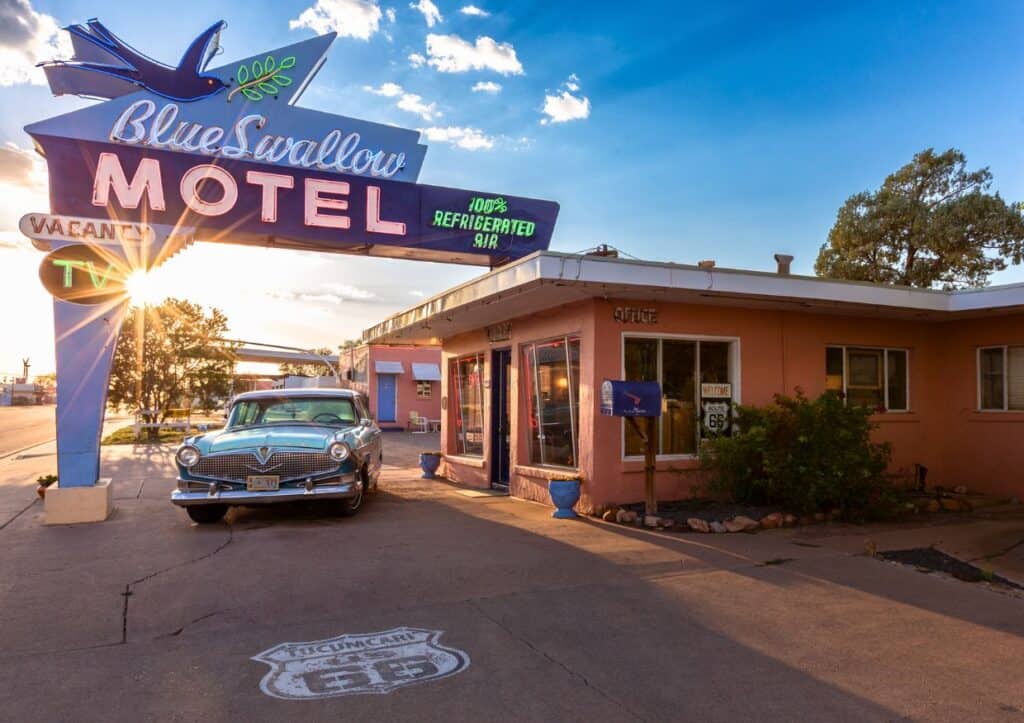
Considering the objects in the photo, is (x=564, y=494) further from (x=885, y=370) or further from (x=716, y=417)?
(x=885, y=370)

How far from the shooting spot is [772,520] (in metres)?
8.83

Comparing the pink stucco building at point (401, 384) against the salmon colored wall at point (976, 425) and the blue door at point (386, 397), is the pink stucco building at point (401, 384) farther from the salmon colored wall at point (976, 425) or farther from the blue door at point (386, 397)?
the salmon colored wall at point (976, 425)

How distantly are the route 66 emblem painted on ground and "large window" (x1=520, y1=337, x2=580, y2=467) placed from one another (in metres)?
5.71

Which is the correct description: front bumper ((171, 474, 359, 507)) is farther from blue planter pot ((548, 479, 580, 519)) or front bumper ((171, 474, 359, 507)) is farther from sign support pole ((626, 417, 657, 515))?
sign support pole ((626, 417, 657, 515))

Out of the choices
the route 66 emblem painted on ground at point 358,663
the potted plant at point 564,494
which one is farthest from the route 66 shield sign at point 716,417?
the route 66 emblem painted on ground at point 358,663

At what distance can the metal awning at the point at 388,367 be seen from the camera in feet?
106

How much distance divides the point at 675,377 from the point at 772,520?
238 centimetres

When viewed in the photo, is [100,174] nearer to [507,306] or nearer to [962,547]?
[507,306]

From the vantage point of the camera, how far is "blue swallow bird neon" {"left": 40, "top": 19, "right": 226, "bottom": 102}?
1088cm

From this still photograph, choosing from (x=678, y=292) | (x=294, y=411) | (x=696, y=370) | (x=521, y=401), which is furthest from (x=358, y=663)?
(x=521, y=401)

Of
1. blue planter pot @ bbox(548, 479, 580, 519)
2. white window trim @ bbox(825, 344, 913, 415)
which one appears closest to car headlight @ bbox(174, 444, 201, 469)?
blue planter pot @ bbox(548, 479, 580, 519)

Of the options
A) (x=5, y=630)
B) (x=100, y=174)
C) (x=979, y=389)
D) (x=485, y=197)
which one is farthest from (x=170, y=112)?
(x=979, y=389)

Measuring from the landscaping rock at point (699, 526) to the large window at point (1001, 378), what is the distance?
6160mm

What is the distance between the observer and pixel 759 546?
781cm
